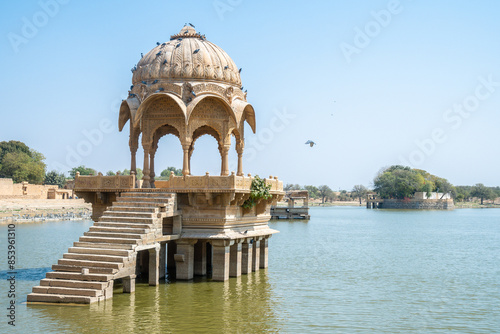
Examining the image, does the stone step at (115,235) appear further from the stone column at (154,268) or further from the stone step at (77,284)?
the stone step at (77,284)

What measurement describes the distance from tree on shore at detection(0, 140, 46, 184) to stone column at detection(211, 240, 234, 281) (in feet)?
286

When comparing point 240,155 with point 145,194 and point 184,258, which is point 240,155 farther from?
point 184,258

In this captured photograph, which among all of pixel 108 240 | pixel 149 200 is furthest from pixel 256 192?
pixel 108 240

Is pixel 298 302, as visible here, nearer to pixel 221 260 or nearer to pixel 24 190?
pixel 221 260

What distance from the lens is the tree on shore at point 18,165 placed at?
10275cm

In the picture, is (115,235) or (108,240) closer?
(108,240)

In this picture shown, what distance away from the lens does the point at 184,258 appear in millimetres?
22688

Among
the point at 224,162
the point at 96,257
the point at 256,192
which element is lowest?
the point at 96,257

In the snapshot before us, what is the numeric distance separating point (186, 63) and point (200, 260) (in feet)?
25.2

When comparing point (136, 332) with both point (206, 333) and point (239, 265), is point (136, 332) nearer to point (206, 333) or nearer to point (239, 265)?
point (206, 333)

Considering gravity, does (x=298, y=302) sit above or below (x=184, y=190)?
below

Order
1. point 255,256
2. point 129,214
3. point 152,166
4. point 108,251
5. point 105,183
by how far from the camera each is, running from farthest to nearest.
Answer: point 152,166
point 255,256
point 105,183
point 129,214
point 108,251

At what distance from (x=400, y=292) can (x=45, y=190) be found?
7266cm

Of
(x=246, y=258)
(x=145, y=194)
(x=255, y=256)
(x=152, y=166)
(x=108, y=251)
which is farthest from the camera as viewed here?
(x=152, y=166)
